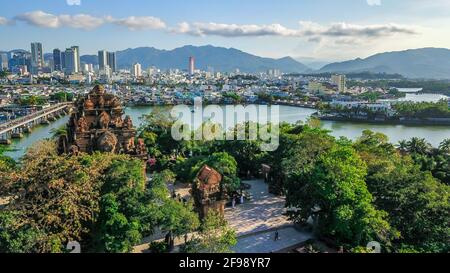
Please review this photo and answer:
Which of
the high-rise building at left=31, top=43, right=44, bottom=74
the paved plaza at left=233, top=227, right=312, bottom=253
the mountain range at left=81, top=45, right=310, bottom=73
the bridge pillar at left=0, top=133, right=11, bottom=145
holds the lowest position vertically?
the paved plaza at left=233, top=227, right=312, bottom=253

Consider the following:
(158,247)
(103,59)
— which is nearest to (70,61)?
(103,59)

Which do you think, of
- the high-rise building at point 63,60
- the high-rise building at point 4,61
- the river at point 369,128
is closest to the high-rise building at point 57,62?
the high-rise building at point 63,60

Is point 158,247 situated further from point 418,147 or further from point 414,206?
point 418,147

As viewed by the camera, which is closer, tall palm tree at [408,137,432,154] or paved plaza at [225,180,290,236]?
paved plaza at [225,180,290,236]

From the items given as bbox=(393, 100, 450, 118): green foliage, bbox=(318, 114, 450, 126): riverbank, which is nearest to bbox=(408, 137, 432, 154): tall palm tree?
bbox=(318, 114, 450, 126): riverbank

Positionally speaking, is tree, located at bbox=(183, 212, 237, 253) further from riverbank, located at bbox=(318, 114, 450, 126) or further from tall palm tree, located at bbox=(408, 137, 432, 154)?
riverbank, located at bbox=(318, 114, 450, 126)

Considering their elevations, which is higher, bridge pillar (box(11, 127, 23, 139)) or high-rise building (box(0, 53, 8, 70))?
high-rise building (box(0, 53, 8, 70))
